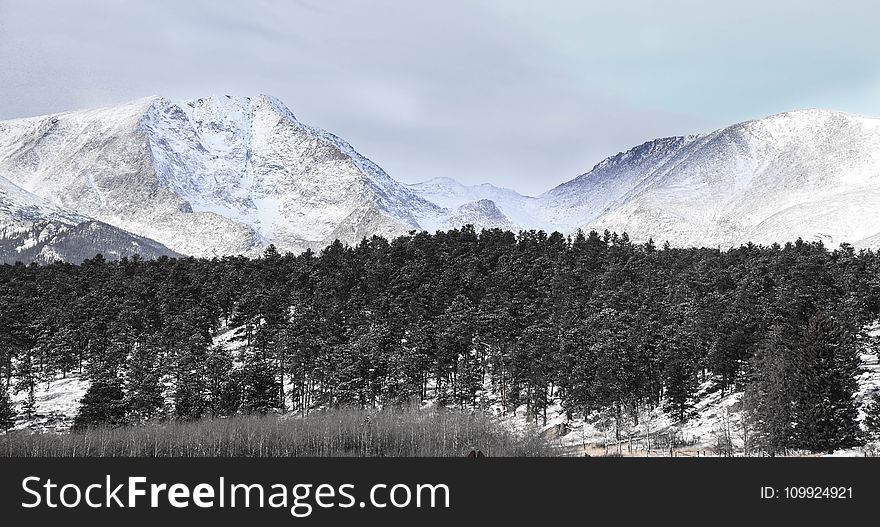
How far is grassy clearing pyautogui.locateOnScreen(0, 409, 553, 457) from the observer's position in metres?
91.4

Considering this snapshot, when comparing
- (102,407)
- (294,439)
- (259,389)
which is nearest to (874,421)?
(294,439)

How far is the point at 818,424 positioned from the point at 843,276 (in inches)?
2639

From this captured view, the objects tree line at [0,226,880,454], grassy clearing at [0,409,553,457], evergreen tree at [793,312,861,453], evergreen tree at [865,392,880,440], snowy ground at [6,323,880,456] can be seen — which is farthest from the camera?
tree line at [0,226,880,454]

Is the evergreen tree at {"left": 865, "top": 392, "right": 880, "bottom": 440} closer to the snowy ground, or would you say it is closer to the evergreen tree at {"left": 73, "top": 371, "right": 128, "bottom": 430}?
the snowy ground

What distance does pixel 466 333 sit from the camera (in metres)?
134

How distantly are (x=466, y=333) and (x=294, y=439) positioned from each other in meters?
45.9

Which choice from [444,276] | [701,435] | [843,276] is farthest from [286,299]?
[843,276]

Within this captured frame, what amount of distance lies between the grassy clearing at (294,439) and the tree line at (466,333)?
988cm

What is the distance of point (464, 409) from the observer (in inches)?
4491

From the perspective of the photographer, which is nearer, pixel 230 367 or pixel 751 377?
pixel 751 377

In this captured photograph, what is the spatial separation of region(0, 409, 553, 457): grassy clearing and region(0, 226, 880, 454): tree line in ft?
32.4

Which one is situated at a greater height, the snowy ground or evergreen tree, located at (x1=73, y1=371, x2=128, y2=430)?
evergreen tree, located at (x1=73, y1=371, x2=128, y2=430)

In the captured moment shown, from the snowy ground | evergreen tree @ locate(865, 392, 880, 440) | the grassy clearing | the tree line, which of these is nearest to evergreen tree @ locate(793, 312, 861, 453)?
the tree line

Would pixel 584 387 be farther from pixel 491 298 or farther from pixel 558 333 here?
pixel 491 298
